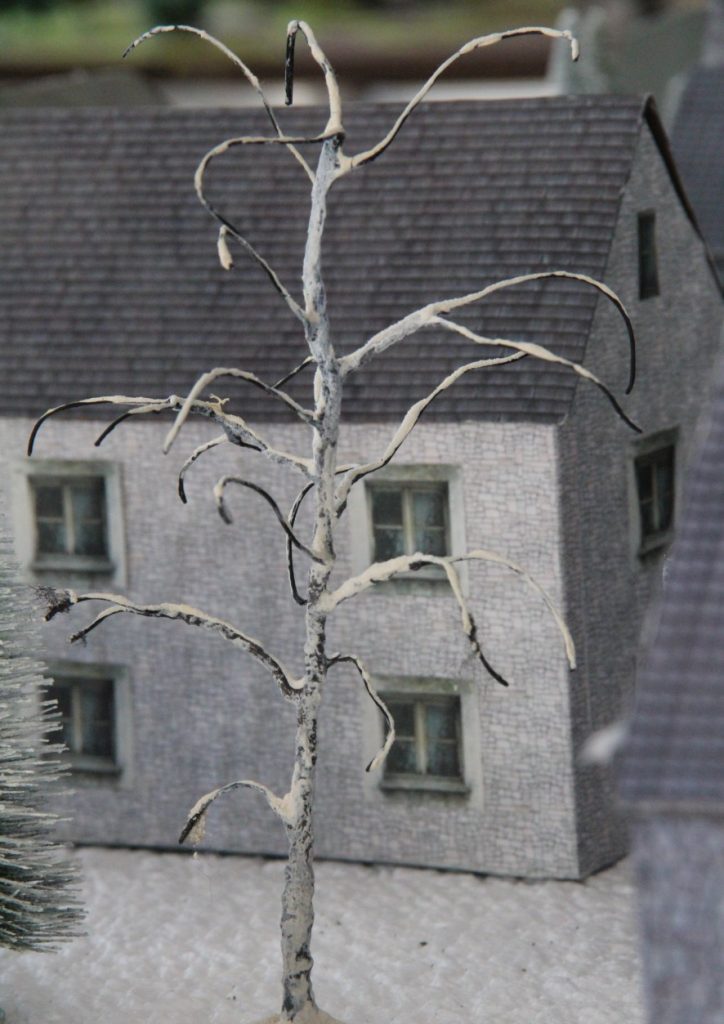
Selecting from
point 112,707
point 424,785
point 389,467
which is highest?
point 389,467

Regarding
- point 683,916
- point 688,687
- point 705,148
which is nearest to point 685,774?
point 688,687

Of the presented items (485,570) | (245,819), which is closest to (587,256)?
(485,570)

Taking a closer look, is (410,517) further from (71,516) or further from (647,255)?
(647,255)

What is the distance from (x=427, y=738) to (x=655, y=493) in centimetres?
352

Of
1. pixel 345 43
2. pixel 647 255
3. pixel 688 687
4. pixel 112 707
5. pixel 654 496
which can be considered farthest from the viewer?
pixel 345 43

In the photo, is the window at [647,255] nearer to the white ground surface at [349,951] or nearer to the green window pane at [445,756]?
the green window pane at [445,756]

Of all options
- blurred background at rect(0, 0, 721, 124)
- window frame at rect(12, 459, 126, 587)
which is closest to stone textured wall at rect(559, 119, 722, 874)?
window frame at rect(12, 459, 126, 587)

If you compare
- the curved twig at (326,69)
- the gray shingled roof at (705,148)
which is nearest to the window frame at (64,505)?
the curved twig at (326,69)

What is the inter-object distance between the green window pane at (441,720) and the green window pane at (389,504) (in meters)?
1.86

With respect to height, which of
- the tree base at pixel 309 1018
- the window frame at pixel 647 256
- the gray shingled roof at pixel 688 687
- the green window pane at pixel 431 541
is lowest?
the tree base at pixel 309 1018

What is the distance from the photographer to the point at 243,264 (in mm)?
19906

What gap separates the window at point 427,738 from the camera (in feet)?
62.9

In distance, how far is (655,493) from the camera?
2017 centimetres

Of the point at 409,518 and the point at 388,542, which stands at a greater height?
the point at 409,518
